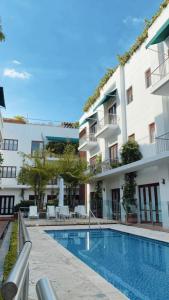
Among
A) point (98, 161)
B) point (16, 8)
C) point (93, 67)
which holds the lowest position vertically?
point (98, 161)

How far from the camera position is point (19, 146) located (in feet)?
125

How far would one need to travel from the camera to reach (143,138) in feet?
62.8

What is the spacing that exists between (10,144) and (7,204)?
8156 millimetres

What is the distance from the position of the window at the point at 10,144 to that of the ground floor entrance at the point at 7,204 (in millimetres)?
6518

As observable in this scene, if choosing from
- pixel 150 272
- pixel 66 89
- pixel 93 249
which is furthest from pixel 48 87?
pixel 150 272

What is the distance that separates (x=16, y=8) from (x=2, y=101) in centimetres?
1447

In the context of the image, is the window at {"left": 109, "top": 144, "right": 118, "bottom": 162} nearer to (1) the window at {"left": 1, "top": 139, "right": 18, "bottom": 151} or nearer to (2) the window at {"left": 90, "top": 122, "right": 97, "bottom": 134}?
(2) the window at {"left": 90, "top": 122, "right": 97, "bottom": 134}

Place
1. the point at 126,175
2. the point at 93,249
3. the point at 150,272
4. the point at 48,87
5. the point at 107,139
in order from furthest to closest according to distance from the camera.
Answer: the point at 107,139, the point at 48,87, the point at 126,175, the point at 93,249, the point at 150,272

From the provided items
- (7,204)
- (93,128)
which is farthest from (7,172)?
(93,128)

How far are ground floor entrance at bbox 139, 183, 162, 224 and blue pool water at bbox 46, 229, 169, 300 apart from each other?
3046 millimetres

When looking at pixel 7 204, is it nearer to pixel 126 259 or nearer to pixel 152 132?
pixel 152 132

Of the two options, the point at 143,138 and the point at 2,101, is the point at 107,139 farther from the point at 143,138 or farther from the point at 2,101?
the point at 2,101

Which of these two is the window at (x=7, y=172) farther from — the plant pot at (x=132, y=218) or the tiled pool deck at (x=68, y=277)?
the tiled pool deck at (x=68, y=277)

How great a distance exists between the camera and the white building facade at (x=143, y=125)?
52.5 ft
